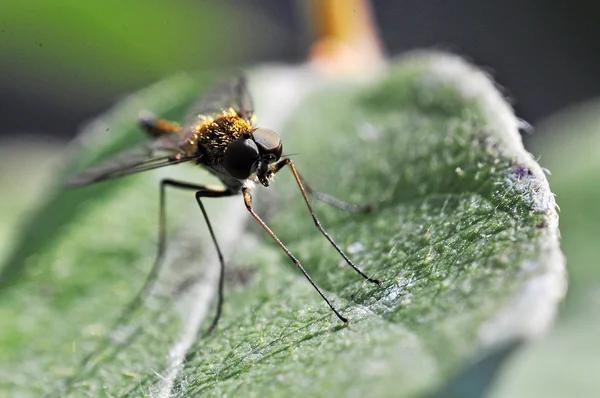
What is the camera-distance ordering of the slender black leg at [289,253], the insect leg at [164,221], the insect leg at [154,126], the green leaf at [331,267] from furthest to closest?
the insect leg at [154,126] → the insect leg at [164,221] → the slender black leg at [289,253] → the green leaf at [331,267]

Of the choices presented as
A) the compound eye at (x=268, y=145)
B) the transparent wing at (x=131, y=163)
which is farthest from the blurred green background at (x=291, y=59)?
the compound eye at (x=268, y=145)

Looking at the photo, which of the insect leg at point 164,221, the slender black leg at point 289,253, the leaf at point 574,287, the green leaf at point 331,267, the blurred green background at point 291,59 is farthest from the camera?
the blurred green background at point 291,59

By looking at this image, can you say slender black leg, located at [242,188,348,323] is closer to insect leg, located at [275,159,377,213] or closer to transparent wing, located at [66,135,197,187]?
insect leg, located at [275,159,377,213]

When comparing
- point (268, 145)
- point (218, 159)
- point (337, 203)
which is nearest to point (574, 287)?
point (337, 203)

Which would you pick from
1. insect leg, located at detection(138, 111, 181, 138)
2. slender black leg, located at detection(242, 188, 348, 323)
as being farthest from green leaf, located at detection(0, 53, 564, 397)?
insect leg, located at detection(138, 111, 181, 138)

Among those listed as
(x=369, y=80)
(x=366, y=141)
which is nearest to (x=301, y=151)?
(x=366, y=141)

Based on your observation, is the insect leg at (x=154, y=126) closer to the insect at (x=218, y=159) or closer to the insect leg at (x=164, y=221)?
the insect at (x=218, y=159)

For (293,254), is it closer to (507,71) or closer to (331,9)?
(331,9)
